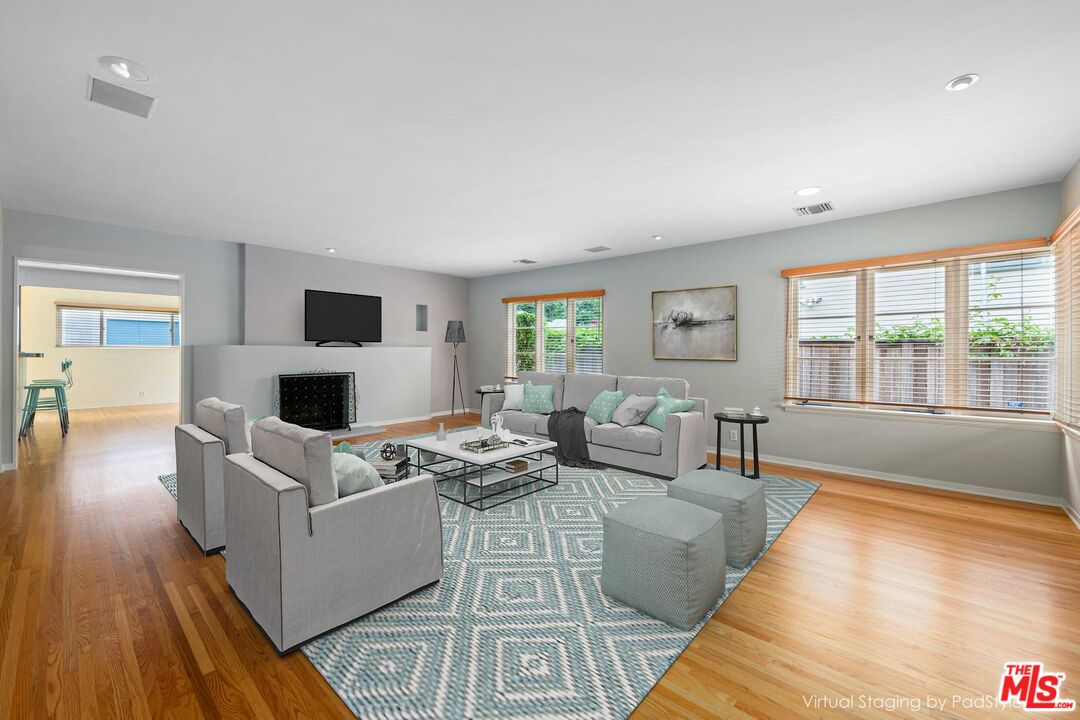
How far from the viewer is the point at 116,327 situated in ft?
29.8

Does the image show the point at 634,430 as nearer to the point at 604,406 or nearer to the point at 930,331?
the point at 604,406

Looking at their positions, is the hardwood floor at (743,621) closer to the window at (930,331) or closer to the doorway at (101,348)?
the window at (930,331)

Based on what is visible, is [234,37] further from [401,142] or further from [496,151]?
[496,151]

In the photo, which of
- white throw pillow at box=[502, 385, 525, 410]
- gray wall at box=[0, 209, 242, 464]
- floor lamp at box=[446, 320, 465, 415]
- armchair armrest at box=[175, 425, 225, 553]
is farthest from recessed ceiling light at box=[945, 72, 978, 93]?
gray wall at box=[0, 209, 242, 464]

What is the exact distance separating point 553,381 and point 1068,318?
4492 mm

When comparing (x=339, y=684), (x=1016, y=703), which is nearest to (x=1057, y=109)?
(x=1016, y=703)

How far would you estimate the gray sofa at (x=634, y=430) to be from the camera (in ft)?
13.5

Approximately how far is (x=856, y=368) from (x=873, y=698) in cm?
366

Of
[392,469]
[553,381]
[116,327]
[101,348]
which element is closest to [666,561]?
[392,469]

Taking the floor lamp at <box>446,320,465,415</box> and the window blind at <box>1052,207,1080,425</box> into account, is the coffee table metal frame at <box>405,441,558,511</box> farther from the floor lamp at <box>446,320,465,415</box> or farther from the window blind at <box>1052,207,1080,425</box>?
the window blind at <box>1052,207,1080,425</box>

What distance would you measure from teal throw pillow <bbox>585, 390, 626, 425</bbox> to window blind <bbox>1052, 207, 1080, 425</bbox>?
3.37m

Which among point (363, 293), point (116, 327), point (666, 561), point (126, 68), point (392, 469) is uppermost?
point (126, 68)

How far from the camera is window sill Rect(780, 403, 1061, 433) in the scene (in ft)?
11.7

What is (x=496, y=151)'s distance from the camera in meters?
2.99
